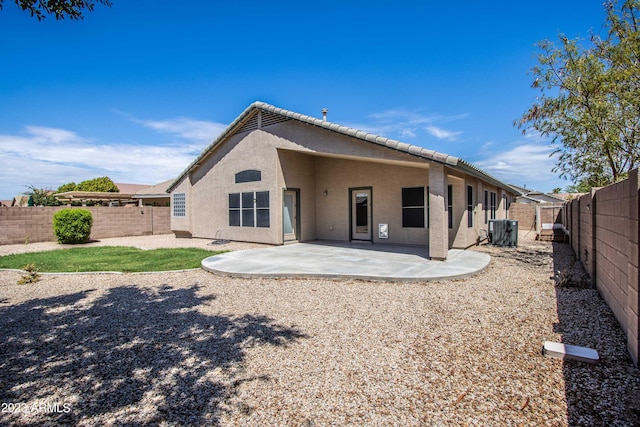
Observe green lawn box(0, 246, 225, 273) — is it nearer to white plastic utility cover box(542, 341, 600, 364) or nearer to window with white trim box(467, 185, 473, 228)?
white plastic utility cover box(542, 341, 600, 364)

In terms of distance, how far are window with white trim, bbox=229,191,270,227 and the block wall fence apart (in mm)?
10206

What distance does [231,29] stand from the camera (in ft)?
40.0

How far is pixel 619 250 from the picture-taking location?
430 cm

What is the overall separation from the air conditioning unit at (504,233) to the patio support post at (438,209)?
19.9ft

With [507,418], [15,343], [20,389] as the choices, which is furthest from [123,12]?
[507,418]

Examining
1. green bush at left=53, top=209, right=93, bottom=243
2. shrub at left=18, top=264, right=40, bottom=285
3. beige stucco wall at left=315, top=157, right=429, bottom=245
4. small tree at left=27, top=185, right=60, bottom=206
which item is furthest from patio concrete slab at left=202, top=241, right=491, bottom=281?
small tree at left=27, top=185, right=60, bottom=206

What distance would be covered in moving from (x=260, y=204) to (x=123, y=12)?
295 inches

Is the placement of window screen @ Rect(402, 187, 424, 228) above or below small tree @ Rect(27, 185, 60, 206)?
below

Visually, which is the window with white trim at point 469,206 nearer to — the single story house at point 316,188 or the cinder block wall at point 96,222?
the single story house at point 316,188

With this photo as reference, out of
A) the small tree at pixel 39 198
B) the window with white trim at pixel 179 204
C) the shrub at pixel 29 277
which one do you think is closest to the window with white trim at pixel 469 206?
the shrub at pixel 29 277

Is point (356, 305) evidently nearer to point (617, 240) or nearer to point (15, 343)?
point (617, 240)

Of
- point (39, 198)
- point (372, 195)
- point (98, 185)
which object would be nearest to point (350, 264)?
point (372, 195)

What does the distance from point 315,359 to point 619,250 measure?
4.19 metres

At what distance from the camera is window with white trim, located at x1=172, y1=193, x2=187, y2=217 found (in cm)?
1720
